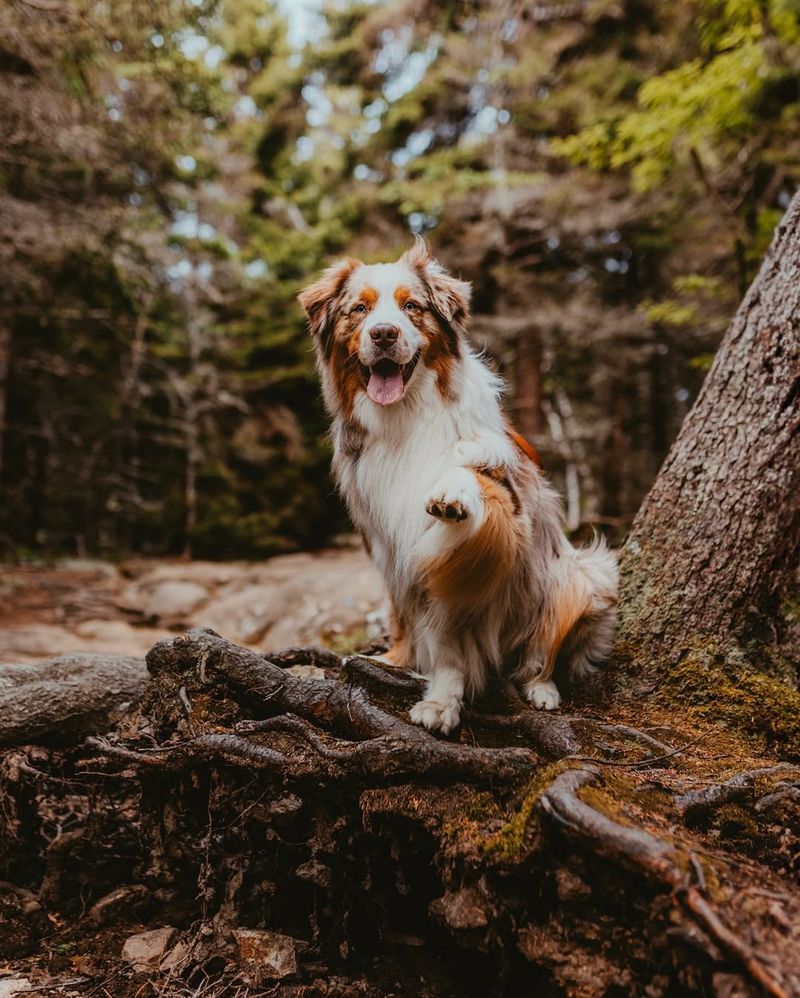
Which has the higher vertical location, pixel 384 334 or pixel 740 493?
pixel 384 334

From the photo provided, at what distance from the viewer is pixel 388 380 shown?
2.82 meters

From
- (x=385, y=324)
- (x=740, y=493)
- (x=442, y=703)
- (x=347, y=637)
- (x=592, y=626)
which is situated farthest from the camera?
(x=347, y=637)

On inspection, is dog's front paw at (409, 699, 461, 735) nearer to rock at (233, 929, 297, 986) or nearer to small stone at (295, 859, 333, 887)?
small stone at (295, 859, 333, 887)

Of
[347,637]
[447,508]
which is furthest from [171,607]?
[447,508]

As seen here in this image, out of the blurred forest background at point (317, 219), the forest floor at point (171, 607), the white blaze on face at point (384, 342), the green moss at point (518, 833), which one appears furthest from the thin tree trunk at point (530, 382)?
the green moss at point (518, 833)

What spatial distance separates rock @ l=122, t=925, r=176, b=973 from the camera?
7.71 ft

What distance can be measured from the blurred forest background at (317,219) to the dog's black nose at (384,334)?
A: 467cm

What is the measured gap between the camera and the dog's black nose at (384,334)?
8.98ft

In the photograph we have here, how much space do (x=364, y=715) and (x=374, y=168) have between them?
1432 cm

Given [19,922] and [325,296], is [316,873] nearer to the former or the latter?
[19,922]

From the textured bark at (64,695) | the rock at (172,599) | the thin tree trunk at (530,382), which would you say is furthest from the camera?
the thin tree trunk at (530,382)

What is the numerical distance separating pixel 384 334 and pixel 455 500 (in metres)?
0.82

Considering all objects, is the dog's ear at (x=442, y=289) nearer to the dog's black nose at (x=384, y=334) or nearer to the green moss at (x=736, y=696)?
the dog's black nose at (x=384, y=334)

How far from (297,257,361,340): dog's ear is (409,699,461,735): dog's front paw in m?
1.77
